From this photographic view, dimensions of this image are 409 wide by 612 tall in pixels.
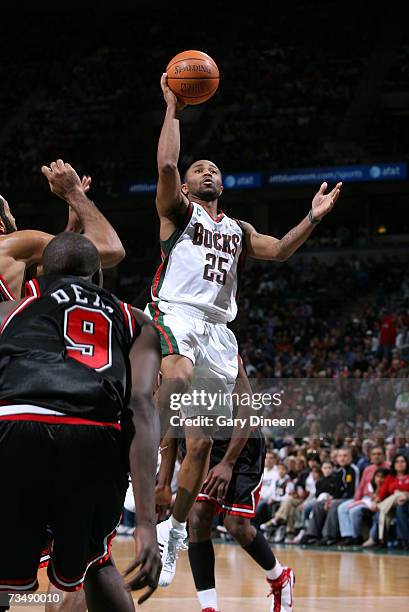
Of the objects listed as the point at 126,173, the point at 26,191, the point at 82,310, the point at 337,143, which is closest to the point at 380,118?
the point at 337,143

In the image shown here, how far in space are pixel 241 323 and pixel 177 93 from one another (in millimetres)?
18404

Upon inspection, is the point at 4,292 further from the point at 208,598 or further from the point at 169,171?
the point at 208,598

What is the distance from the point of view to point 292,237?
703 cm

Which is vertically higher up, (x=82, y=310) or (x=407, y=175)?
(x=407, y=175)

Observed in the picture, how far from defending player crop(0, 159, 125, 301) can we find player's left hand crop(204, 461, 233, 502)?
7.81 ft

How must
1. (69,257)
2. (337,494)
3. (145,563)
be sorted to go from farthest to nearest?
(337,494)
(69,257)
(145,563)

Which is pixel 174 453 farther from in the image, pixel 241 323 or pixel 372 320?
pixel 241 323

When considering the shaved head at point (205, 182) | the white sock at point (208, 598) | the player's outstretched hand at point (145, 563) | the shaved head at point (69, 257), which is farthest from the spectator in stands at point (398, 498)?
the player's outstretched hand at point (145, 563)

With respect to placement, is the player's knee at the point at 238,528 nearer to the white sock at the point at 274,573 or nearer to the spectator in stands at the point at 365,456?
the white sock at the point at 274,573

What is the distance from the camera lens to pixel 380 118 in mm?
29938

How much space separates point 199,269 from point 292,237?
719 millimetres

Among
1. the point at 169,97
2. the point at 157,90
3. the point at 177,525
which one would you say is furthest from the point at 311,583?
the point at 157,90

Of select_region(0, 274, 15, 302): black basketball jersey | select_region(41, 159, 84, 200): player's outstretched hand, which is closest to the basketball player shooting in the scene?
Result: select_region(41, 159, 84, 200): player's outstretched hand

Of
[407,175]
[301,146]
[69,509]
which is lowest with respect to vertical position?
[69,509]
